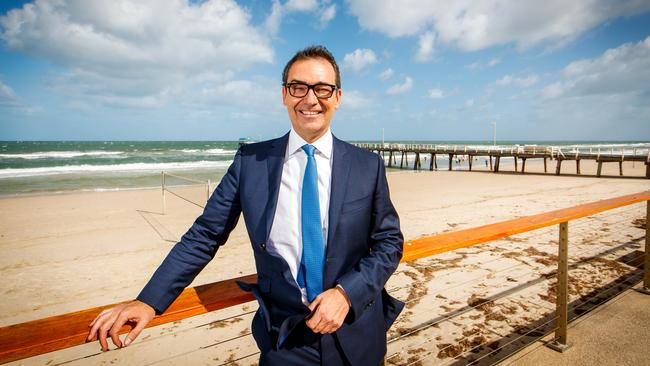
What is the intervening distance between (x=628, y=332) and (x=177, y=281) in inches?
160

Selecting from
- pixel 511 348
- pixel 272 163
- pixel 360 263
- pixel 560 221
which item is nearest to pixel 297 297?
pixel 360 263

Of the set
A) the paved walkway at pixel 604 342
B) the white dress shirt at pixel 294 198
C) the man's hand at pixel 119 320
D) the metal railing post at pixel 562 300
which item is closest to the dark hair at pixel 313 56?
the white dress shirt at pixel 294 198

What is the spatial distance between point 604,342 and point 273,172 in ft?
11.5

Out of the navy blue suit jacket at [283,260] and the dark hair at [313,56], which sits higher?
the dark hair at [313,56]

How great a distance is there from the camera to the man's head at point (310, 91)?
156 centimetres

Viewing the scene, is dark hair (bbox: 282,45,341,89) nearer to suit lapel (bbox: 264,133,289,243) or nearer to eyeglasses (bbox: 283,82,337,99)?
eyeglasses (bbox: 283,82,337,99)

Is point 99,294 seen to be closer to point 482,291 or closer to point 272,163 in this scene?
point 272,163

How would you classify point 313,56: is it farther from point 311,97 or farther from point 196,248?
point 196,248

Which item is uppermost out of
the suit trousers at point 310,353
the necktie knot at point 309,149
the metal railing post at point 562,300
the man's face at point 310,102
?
the man's face at point 310,102

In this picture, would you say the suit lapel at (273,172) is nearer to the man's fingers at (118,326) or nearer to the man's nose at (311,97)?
the man's nose at (311,97)

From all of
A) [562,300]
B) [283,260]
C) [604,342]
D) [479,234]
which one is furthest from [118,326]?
[604,342]

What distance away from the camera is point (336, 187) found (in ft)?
4.95

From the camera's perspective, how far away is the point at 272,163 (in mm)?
1583

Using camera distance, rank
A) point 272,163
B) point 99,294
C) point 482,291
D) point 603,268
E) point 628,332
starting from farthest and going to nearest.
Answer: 1. point 99,294
2. point 603,268
3. point 482,291
4. point 628,332
5. point 272,163
